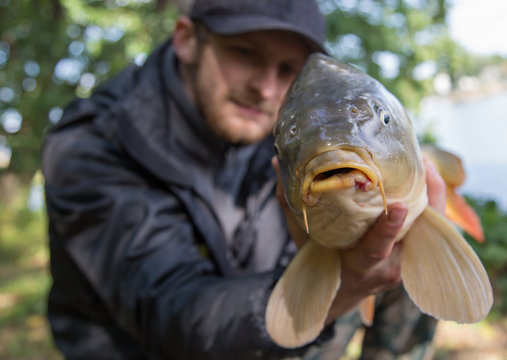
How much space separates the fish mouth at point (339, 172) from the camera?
79 cm

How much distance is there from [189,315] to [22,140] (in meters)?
4.70

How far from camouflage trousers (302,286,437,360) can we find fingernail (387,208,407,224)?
3.75ft

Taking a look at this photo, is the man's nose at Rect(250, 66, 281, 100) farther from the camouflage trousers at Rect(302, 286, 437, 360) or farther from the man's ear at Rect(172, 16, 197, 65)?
the camouflage trousers at Rect(302, 286, 437, 360)

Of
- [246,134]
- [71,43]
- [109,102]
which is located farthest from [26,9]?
[246,134]

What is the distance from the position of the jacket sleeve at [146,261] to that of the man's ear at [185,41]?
26.9 inches

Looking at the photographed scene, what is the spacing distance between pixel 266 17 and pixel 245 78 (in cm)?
30

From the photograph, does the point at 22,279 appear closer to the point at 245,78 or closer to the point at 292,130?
the point at 245,78

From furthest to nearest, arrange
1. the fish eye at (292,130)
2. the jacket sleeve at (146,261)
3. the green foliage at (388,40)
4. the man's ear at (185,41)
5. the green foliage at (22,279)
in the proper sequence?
1. the green foliage at (388,40)
2. the green foliage at (22,279)
3. the man's ear at (185,41)
4. the jacket sleeve at (146,261)
5. the fish eye at (292,130)

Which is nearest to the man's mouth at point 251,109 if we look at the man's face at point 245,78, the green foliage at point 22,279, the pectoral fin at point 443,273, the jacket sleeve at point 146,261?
the man's face at point 245,78

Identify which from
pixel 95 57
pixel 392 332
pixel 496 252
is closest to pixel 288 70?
pixel 392 332

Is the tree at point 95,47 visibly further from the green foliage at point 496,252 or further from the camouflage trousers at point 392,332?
the camouflage trousers at point 392,332

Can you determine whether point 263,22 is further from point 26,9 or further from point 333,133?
point 26,9

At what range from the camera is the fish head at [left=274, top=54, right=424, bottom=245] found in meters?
0.82

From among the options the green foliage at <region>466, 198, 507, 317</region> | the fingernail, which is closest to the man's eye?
the fingernail
